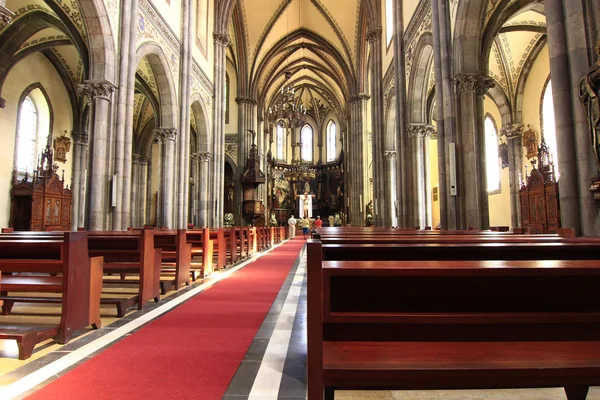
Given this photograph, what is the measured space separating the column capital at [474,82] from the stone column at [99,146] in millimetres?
8382

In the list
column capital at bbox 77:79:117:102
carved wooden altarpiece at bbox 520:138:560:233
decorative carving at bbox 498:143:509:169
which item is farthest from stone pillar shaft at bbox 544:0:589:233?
decorative carving at bbox 498:143:509:169

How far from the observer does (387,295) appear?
63.3 inches

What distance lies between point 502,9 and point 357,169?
16036mm

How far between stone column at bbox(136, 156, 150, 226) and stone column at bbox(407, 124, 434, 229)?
17.1 metres

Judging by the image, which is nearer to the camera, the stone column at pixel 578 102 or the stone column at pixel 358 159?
the stone column at pixel 578 102

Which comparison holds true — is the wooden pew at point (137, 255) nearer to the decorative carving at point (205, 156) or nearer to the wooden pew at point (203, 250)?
the wooden pew at point (203, 250)

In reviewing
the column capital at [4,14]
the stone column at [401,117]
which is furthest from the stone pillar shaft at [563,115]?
the stone column at [401,117]

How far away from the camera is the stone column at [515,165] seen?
634 inches

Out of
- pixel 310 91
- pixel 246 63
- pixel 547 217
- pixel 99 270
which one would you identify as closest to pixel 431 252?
pixel 99 270

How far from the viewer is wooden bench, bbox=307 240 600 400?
1266 mm

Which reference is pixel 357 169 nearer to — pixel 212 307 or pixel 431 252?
pixel 212 307

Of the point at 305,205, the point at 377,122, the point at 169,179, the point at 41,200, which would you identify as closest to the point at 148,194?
the point at 41,200

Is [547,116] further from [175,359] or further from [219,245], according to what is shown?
[175,359]

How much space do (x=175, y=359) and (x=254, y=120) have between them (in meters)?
24.8
